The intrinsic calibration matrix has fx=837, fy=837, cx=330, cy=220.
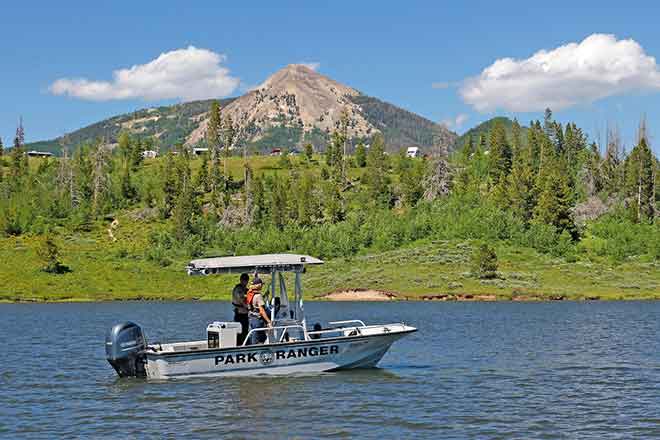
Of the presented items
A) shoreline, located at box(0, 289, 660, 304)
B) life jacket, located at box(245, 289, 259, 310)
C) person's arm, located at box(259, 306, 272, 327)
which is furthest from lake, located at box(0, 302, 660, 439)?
shoreline, located at box(0, 289, 660, 304)

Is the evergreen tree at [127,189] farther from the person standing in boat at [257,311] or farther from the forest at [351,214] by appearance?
the person standing in boat at [257,311]

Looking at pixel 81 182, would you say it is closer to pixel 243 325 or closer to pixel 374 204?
pixel 374 204

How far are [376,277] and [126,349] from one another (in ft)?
307

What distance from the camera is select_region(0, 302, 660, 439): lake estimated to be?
1025 inches

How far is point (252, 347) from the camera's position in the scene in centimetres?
3462

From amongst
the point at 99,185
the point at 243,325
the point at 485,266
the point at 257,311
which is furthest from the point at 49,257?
the point at 257,311

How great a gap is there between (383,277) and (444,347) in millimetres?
77993

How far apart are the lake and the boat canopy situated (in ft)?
15.1

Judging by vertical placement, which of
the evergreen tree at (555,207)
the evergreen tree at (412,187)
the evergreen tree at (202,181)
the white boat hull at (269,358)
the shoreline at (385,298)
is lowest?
the shoreline at (385,298)

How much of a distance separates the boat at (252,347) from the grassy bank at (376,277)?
264 ft

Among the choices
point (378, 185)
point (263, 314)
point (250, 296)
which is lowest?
point (263, 314)

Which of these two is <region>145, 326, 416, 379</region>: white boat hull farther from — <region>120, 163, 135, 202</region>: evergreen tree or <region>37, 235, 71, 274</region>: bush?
<region>120, 163, 135, 202</region>: evergreen tree

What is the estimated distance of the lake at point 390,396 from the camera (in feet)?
85.4

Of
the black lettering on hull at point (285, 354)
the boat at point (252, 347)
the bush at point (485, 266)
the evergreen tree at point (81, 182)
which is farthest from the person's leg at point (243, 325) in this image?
the evergreen tree at point (81, 182)
